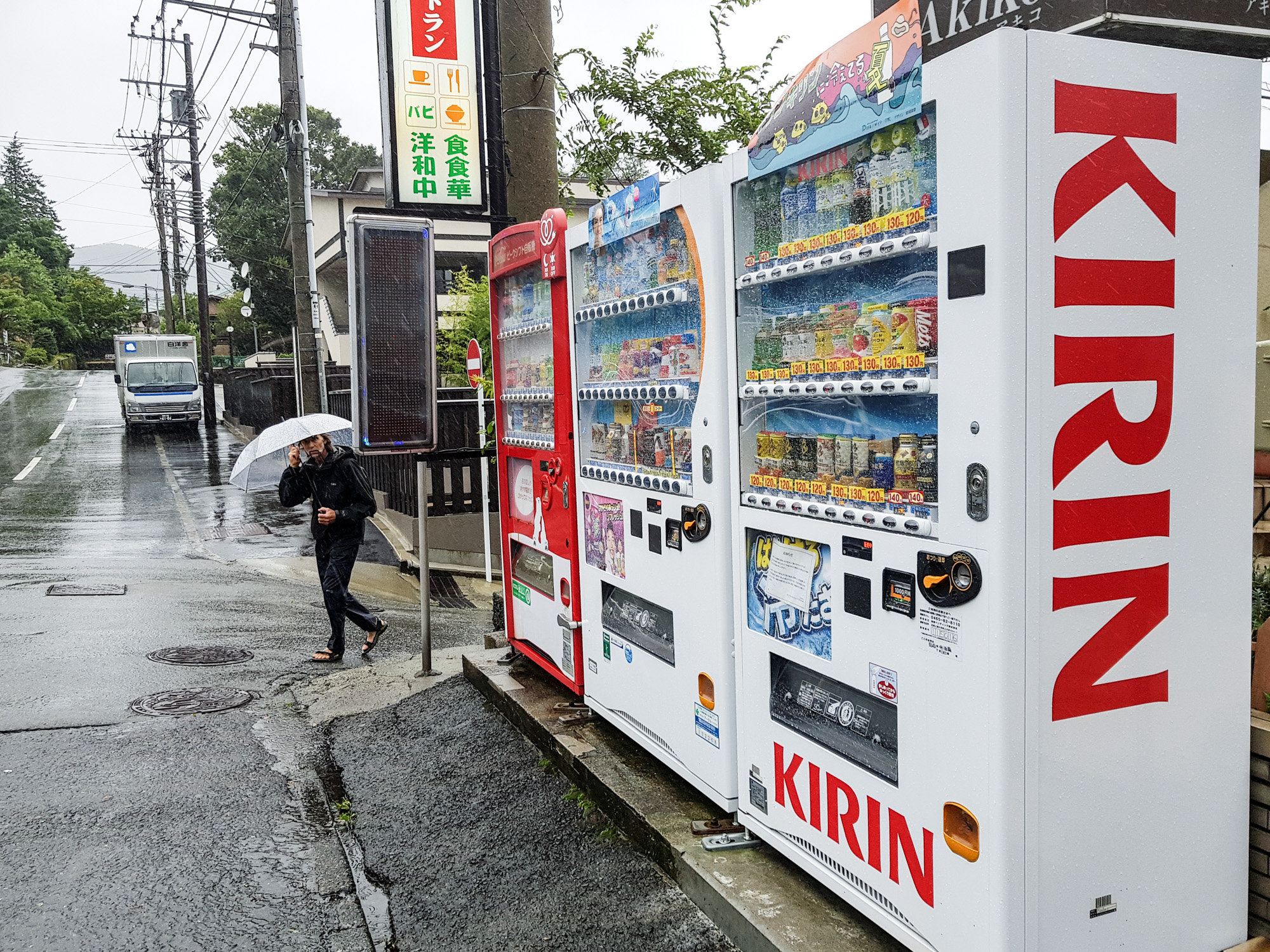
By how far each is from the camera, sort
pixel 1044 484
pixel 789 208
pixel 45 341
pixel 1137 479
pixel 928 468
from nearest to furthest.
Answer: pixel 1044 484 → pixel 1137 479 → pixel 928 468 → pixel 789 208 → pixel 45 341

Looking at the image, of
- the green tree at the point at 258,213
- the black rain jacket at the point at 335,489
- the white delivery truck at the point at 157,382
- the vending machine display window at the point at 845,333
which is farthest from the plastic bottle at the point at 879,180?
the green tree at the point at 258,213

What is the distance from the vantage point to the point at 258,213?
44.8 metres

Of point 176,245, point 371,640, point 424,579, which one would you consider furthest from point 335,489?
point 176,245

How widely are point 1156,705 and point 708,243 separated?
7.28 ft

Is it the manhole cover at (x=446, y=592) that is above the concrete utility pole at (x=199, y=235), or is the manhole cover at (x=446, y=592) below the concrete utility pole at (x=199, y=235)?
below

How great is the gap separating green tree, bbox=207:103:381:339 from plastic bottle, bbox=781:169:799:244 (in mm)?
43337

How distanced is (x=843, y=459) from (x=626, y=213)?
175 centimetres

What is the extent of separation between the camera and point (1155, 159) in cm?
265

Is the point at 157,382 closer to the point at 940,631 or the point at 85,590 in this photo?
the point at 85,590

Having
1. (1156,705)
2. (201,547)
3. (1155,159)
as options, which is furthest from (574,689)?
(201,547)

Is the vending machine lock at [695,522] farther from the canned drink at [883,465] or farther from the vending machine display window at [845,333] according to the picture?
the canned drink at [883,465]

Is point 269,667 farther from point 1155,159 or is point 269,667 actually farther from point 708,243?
point 1155,159

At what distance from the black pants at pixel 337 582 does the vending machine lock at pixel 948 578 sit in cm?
581

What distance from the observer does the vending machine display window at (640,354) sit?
13.4 feet
